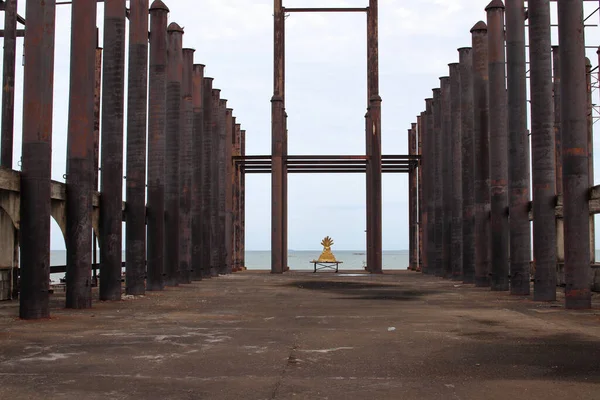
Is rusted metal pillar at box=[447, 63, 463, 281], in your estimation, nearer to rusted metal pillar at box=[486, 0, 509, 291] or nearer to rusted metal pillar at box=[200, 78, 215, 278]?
rusted metal pillar at box=[486, 0, 509, 291]

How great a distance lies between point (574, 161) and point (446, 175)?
674 inches

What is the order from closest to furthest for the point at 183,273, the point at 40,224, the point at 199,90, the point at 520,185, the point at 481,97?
the point at 40,224
the point at 520,185
the point at 481,97
the point at 183,273
the point at 199,90

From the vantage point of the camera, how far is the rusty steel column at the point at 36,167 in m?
14.8

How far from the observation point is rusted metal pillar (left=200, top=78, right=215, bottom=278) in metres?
35.0

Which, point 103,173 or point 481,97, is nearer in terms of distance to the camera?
point 103,173

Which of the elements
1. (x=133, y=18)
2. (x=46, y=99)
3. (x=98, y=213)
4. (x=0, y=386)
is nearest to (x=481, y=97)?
(x=133, y=18)

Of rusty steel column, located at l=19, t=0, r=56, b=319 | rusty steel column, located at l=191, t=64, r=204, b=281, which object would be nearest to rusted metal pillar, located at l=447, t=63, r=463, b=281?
rusty steel column, located at l=191, t=64, r=204, b=281

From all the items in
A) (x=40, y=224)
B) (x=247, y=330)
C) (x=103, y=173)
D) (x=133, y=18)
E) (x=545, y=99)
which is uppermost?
(x=133, y=18)

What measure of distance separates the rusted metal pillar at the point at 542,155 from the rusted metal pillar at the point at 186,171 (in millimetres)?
14438

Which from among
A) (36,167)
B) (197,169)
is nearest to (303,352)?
(36,167)

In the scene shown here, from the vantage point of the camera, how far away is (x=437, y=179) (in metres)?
38.2

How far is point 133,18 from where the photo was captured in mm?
22688

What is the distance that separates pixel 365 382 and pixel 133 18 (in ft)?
57.8

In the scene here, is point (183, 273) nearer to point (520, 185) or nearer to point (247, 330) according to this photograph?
point (520, 185)
